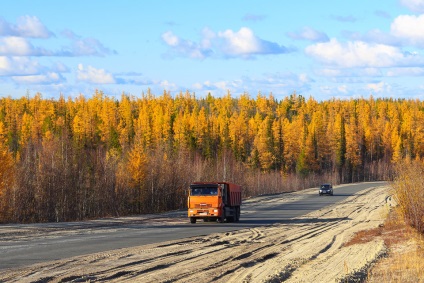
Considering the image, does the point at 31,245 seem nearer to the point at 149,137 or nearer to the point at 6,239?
the point at 6,239

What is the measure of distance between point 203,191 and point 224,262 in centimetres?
1825

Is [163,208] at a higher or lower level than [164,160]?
lower

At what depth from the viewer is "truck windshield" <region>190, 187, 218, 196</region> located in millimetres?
37562

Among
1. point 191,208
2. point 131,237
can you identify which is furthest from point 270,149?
point 131,237

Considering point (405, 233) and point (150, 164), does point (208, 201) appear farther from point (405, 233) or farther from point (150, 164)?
point (150, 164)

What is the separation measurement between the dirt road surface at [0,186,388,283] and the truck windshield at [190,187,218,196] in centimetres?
813

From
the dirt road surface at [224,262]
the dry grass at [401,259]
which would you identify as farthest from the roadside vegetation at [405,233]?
the dirt road surface at [224,262]

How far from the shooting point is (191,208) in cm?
3784

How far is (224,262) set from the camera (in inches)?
770

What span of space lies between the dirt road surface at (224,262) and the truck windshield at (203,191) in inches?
320

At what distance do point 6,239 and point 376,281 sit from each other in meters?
16.0

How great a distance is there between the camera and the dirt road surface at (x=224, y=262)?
53.3 ft

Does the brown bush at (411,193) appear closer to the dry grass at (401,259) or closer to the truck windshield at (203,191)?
the dry grass at (401,259)

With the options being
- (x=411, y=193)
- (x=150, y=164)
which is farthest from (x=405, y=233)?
(x=150, y=164)
